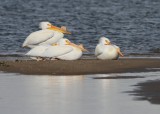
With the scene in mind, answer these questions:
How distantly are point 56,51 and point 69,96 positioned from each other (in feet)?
25.5

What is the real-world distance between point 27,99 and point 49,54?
320 inches

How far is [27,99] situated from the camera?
16438 millimetres

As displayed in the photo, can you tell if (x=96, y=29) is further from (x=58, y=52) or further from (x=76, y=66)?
(x=76, y=66)

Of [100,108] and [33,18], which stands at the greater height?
[100,108]

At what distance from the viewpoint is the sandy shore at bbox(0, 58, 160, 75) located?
71.6ft

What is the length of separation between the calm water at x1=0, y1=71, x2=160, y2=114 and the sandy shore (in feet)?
3.92

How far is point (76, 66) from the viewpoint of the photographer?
22.8 meters

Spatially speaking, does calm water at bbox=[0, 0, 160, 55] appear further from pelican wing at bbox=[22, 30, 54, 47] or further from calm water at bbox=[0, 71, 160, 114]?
calm water at bbox=[0, 71, 160, 114]

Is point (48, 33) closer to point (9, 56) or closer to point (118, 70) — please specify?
point (9, 56)

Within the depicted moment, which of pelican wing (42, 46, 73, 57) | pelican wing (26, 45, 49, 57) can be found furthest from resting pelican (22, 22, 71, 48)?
pelican wing (42, 46, 73, 57)

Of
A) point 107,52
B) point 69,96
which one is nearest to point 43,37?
point 107,52

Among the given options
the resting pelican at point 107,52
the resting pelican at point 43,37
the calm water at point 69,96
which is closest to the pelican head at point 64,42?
the resting pelican at point 107,52

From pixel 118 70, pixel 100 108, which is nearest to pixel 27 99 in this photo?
pixel 100 108

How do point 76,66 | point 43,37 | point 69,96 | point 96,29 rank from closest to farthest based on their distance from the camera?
1. point 69,96
2. point 76,66
3. point 43,37
4. point 96,29
